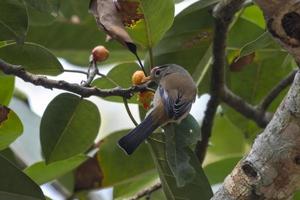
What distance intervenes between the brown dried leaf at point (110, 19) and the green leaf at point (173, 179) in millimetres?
220

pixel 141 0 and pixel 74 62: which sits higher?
pixel 141 0

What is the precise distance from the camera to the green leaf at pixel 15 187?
142cm

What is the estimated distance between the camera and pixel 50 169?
1.77m

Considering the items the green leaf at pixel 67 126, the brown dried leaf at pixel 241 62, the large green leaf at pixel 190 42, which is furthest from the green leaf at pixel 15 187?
the brown dried leaf at pixel 241 62

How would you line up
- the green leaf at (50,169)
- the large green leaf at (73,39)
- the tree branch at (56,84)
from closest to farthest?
the tree branch at (56,84) < the green leaf at (50,169) < the large green leaf at (73,39)

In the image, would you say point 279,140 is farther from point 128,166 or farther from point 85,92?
point 128,166

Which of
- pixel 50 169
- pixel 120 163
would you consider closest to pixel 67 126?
pixel 50 169

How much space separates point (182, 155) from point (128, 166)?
0.61m

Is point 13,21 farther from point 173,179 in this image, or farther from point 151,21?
point 173,179

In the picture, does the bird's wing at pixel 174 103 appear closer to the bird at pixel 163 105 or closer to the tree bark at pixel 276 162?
the bird at pixel 163 105

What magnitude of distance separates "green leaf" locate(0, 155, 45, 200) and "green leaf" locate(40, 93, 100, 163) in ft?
0.45

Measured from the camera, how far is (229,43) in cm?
197

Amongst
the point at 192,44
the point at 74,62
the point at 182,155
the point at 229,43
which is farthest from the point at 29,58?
the point at 74,62

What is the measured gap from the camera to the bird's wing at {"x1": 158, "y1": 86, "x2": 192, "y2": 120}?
1383mm
